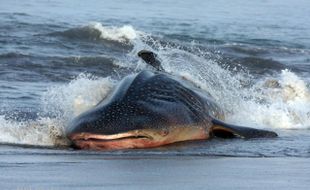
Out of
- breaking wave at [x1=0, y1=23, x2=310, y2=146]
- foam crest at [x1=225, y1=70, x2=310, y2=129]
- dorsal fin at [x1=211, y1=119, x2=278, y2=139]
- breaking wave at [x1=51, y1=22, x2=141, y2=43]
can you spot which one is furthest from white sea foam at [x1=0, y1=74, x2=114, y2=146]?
breaking wave at [x1=51, y1=22, x2=141, y2=43]

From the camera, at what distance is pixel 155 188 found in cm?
746

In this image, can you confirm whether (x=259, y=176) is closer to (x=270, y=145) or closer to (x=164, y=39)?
(x=270, y=145)

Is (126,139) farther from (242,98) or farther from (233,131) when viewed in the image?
(242,98)

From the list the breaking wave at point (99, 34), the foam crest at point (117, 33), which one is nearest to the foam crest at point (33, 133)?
the breaking wave at point (99, 34)

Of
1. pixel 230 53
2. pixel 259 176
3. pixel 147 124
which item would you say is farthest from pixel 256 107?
pixel 230 53

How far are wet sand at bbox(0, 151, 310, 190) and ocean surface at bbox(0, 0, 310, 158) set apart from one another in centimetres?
43

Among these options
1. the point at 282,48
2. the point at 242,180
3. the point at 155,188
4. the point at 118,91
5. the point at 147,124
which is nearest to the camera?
the point at 155,188

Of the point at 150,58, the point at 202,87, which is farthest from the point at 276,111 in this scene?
the point at 150,58

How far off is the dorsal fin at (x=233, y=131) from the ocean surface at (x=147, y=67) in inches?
5.5

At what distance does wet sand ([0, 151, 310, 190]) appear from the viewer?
300 inches

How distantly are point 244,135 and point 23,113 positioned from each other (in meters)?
4.01

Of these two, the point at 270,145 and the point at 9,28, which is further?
the point at 9,28

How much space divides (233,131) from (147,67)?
2.70 meters

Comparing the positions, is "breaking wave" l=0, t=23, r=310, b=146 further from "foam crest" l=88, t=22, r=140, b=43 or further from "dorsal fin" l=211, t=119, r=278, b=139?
"foam crest" l=88, t=22, r=140, b=43
